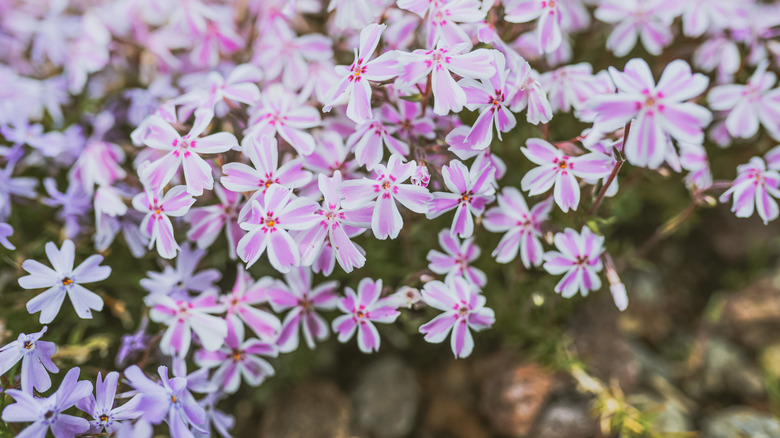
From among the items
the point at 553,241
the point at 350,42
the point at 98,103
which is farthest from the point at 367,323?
the point at 98,103

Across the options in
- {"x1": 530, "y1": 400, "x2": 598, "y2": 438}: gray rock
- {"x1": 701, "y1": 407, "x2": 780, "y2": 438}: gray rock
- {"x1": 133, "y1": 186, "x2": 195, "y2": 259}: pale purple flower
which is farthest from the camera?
{"x1": 530, "y1": 400, "x2": 598, "y2": 438}: gray rock

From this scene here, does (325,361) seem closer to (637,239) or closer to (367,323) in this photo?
(367,323)

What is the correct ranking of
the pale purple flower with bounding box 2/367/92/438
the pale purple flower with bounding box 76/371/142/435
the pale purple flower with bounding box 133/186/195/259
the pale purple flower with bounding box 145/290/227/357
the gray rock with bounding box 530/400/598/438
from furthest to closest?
the gray rock with bounding box 530/400/598/438 < the pale purple flower with bounding box 145/290/227/357 < the pale purple flower with bounding box 133/186/195/259 < the pale purple flower with bounding box 76/371/142/435 < the pale purple flower with bounding box 2/367/92/438

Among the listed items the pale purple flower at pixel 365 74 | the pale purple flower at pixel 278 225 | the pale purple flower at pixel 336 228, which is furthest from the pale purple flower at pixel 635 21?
the pale purple flower at pixel 278 225

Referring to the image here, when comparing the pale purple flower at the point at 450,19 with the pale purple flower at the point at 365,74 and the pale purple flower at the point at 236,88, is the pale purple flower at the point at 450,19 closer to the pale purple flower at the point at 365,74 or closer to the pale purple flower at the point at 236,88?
the pale purple flower at the point at 365,74

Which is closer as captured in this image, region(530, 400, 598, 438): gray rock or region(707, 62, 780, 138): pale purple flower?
region(707, 62, 780, 138): pale purple flower

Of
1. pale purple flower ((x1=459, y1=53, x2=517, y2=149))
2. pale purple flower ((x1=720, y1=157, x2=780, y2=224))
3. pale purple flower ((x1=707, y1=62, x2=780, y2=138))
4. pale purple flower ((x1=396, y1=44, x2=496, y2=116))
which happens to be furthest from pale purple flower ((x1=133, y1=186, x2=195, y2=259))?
pale purple flower ((x1=707, y1=62, x2=780, y2=138))

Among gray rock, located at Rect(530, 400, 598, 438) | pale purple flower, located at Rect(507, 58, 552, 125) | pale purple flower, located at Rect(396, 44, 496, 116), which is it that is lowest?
gray rock, located at Rect(530, 400, 598, 438)

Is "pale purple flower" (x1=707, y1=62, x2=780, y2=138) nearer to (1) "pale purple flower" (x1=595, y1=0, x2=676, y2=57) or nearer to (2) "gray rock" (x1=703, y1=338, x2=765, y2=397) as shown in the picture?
(1) "pale purple flower" (x1=595, y1=0, x2=676, y2=57)
